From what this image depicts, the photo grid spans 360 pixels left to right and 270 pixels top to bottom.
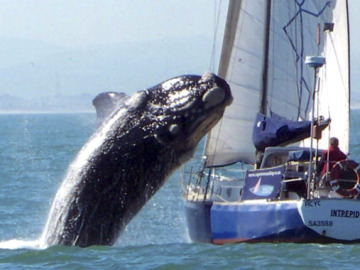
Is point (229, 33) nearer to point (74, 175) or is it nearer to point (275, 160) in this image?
point (275, 160)

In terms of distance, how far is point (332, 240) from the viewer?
17156 millimetres

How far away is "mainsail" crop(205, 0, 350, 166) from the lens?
2247 cm

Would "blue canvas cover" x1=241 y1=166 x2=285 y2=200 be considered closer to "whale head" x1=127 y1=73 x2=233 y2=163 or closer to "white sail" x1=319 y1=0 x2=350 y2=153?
"white sail" x1=319 y1=0 x2=350 y2=153

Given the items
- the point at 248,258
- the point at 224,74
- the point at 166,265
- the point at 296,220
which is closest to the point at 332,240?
the point at 296,220


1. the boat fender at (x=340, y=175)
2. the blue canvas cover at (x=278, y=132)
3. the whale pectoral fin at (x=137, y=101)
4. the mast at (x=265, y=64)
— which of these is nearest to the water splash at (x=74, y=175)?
the whale pectoral fin at (x=137, y=101)

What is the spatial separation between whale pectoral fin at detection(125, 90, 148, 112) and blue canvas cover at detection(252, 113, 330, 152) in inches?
247

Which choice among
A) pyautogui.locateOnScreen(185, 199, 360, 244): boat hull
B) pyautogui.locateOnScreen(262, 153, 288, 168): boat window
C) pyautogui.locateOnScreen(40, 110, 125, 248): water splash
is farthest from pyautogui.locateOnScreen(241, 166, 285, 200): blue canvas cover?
pyautogui.locateOnScreen(40, 110, 125, 248): water splash

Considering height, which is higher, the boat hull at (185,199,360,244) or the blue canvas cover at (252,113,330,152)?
the blue canvas cover at (252,113,330,152)

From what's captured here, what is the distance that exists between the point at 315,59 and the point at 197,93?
15.7 feet

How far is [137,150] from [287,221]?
16.9 ft

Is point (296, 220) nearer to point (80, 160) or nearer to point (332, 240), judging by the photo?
point (332, 240)

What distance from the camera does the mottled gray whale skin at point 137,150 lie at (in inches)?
508

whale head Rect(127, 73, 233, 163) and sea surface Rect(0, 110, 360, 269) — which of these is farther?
sea surface Rect(0, 110, 360, 269)

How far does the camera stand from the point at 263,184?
59.7ft
